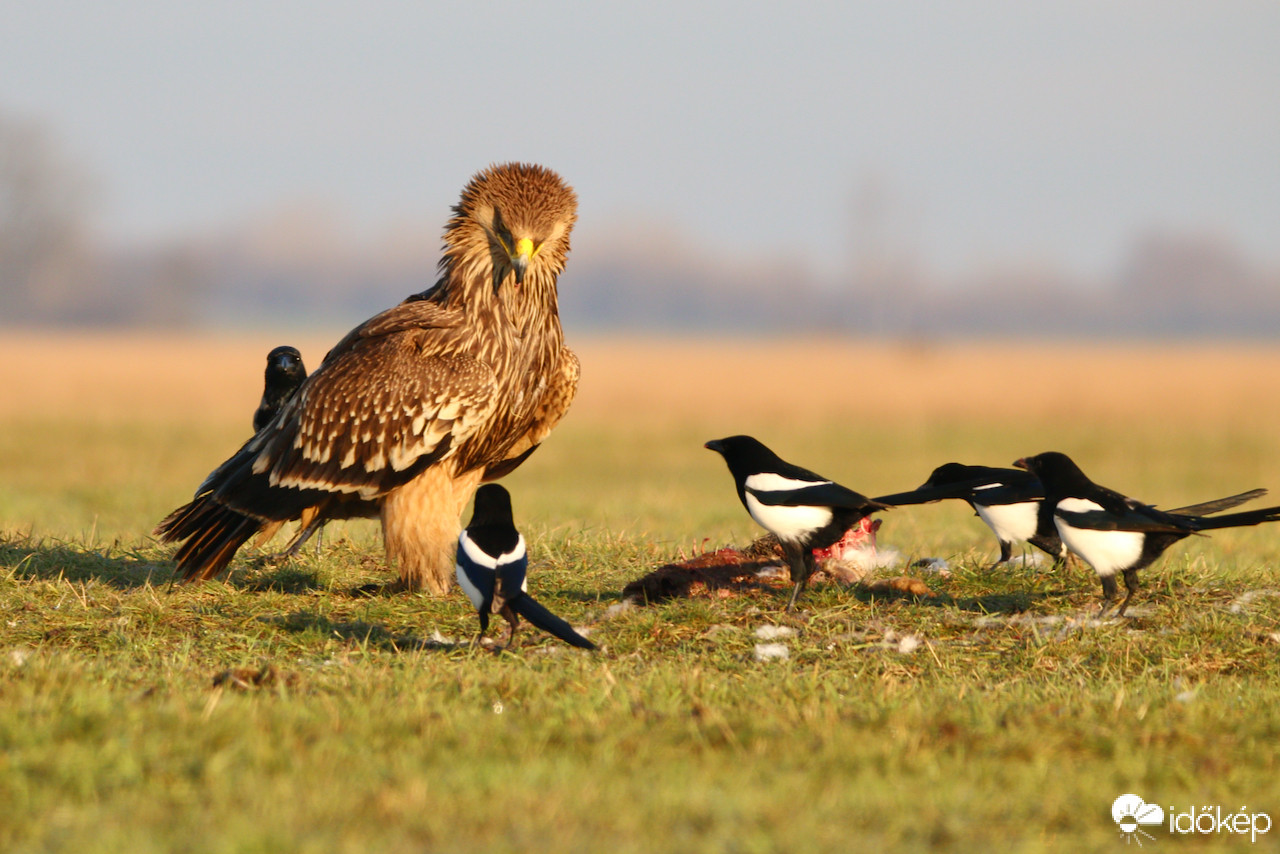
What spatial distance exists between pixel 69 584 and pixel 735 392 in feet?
76.3

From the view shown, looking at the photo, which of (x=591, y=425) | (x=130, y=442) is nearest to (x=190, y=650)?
(x=130, y=442)

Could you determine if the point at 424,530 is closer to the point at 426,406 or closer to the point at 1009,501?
the point at 426,406

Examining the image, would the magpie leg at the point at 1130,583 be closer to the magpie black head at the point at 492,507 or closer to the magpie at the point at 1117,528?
the magpie at the point at 1117,528

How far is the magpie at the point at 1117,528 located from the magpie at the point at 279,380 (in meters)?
4.80

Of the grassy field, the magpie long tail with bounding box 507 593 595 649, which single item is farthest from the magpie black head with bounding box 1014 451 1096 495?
the magpie long tail with bounding box 507 593 595 649

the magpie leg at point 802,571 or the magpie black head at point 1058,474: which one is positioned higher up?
the magpie black head at point 1058,474

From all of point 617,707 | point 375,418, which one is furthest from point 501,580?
point 375,418

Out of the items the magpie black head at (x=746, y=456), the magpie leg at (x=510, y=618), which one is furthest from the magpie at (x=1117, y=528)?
the magpie leg at (x=510, y=618)

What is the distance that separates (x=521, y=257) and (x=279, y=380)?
7.78 ft

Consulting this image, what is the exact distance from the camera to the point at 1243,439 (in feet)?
73.0

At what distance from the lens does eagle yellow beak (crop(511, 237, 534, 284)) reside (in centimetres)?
669

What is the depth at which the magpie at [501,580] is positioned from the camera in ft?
16.7

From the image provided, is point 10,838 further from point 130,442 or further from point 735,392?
point 735,392

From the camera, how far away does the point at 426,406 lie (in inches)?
258
